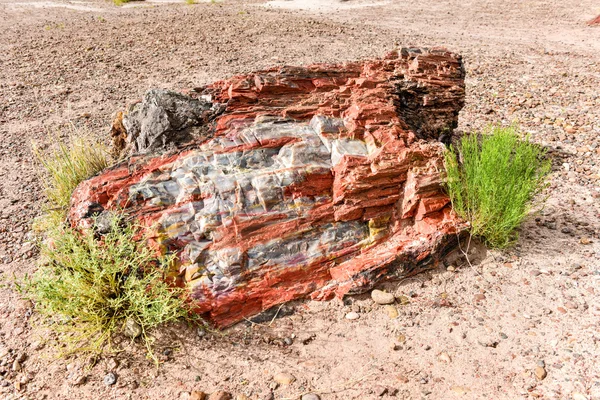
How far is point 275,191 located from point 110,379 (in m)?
1.64

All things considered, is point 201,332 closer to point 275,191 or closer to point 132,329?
point 132,329

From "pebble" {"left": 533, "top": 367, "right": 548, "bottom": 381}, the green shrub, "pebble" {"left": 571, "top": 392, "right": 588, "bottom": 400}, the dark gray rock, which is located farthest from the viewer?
the green shrub

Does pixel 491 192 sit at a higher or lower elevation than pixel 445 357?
higher

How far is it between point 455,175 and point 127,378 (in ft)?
9.00

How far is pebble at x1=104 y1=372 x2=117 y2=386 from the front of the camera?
9.21 ft

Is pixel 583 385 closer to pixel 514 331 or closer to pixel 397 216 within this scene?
pixel 514 331

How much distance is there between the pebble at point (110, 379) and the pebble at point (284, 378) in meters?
0.99

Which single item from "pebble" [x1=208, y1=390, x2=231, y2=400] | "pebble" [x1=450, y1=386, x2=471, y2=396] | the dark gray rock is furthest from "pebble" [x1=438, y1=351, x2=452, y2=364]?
the dark gray rock

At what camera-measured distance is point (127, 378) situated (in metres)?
2.85

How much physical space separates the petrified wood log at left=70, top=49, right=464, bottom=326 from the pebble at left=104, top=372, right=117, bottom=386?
Result: 0.68 meters

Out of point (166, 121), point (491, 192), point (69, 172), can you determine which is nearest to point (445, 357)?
point (491, 192)

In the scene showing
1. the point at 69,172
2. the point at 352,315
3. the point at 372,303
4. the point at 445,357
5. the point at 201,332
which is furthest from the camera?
the point at 69,172

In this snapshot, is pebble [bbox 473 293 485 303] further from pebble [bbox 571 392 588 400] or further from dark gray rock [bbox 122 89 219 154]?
dark gray rock [bbox 122 89 219 154]

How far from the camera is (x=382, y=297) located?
3.38 m
